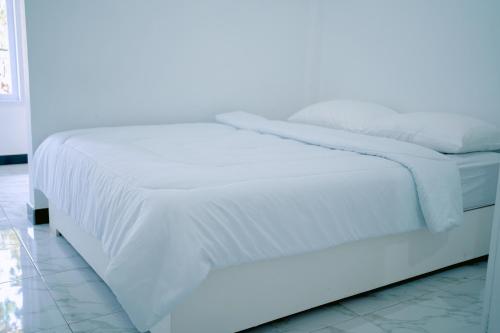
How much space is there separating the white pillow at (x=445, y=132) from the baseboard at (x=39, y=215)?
215 cm

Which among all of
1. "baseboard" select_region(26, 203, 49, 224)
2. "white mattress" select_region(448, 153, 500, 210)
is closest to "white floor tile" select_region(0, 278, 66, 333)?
"baseboard" select_region(26, 203, 49, 224)

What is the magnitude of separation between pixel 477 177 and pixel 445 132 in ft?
0.94

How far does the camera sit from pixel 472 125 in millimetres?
2484

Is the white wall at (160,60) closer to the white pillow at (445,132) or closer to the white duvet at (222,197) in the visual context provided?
the white duvet at (222,197)

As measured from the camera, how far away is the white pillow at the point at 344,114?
9.87 feet

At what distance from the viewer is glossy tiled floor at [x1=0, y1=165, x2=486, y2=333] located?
1788mm

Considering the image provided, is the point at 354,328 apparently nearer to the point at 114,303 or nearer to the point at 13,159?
the point at 114,303

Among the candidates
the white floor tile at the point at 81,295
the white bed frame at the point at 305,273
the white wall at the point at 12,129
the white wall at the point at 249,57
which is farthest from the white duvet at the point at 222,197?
the white wall at the point at 12,129

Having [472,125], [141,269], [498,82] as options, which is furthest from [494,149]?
[141,269]

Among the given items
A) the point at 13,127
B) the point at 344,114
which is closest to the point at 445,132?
the point at 344,114

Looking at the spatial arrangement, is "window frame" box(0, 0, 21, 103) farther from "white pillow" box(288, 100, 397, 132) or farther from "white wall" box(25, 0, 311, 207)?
"white pillow" box(288, 100, 397, 132)

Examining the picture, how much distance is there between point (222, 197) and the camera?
156cm

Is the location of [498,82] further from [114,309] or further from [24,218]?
[24,218]

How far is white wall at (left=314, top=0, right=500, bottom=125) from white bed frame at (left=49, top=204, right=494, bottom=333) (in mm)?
862
